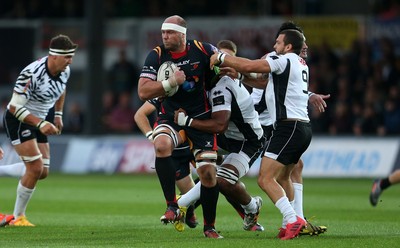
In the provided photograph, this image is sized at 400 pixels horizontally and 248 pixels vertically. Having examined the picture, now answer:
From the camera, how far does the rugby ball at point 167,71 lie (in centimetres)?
1178

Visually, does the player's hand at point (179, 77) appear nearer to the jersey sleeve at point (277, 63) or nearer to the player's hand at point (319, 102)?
the jersey sleeve at point (277, 63)

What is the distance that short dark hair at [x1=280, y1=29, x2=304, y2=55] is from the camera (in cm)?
1172

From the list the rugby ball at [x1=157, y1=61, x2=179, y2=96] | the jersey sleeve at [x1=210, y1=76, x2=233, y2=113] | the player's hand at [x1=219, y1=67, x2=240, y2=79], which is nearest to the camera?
the player's hand at [x1=219, y1=67, x2=240, y2=79]

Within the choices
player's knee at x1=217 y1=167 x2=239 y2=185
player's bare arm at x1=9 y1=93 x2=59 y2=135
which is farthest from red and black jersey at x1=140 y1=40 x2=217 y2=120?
player's bare arm at x1=9 y1=93 x2=59 y2=135

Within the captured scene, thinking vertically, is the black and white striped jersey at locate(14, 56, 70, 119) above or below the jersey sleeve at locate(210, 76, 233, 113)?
below

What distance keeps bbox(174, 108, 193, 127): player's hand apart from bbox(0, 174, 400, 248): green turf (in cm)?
126

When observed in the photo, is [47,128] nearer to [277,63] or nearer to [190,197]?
[190,197]

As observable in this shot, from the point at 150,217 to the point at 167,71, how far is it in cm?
387

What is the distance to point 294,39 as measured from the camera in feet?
38.4

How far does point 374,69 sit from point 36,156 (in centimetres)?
1369

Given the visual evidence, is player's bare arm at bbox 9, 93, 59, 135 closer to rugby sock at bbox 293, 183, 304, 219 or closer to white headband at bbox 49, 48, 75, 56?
white headband at bbox 49, 48, 75, 56

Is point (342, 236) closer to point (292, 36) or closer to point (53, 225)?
point (292, 36)

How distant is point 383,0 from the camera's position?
92.4 feet

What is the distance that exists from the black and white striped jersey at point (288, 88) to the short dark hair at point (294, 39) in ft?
0.31
